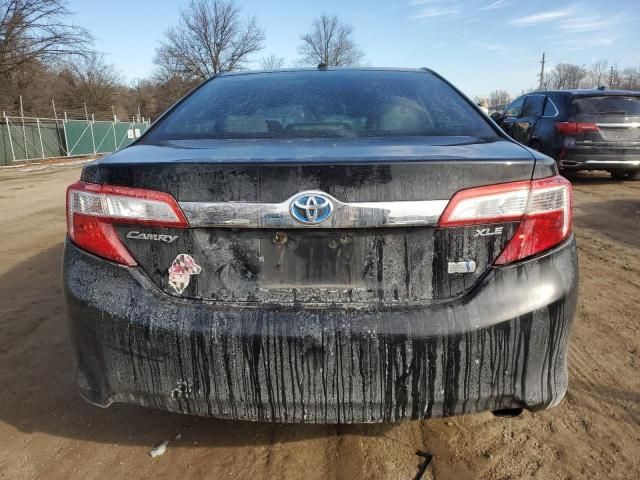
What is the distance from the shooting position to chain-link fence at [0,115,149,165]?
21234 mm

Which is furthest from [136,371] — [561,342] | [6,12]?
[6,12]

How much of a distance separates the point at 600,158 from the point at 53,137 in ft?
80.9

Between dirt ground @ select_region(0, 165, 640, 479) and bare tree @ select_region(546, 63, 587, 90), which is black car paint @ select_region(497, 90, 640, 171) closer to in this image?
dirt ground @ select_region(0, 165, 640, 479)

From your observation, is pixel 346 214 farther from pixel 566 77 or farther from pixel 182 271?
pixel 566 77

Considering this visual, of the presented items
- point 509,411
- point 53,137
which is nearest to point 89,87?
point 53,137

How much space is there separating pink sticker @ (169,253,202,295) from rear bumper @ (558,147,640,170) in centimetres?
852

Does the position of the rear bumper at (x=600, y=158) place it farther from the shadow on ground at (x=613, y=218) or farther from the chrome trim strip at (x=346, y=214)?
the chrome trim strip at (x=346, y=214)

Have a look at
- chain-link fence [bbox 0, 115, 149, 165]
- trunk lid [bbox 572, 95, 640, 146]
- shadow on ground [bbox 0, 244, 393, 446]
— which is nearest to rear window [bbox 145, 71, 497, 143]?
shadow on ground [bbox 0, 244, 393, 446]

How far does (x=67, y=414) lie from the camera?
8.01 feet

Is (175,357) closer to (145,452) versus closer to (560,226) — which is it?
(145,452)

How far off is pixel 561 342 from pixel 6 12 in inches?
1299

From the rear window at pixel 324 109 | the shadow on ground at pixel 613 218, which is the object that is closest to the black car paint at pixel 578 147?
the shadow on ground at pixel 613 218

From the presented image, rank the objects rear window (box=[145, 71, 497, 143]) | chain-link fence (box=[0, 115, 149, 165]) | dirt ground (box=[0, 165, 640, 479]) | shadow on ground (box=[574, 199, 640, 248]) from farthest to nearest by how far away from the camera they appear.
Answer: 1. chain-link fence (box=[0, 115, 149, 165])
2. shadow on ground (box=[574, 199, 640, 248])
3. rear window (box=[145, 71, 497, 143])
4. dirt ground (box=[0, 165, 640, 479])

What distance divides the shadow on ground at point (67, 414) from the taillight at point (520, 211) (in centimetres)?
111
